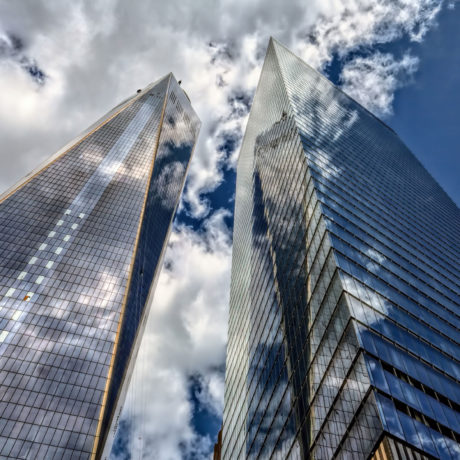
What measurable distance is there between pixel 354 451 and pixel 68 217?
286 ft

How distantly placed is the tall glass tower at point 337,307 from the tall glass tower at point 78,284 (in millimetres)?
22608

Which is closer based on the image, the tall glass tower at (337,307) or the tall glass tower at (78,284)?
the tall glass tower at (337,307)

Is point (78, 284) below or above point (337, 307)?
above

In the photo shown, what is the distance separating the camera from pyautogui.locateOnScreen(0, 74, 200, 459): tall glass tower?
59406 millimetres

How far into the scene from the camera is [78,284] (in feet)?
260

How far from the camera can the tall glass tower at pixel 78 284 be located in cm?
5941

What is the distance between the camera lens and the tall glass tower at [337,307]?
25.4m

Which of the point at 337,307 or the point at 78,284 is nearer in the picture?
the point at 337,307

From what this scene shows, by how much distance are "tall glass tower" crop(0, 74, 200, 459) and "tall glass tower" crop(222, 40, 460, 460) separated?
22.6 metres

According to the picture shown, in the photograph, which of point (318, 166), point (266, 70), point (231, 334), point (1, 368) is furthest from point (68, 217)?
point (266, 70)

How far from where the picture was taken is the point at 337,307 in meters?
31.2

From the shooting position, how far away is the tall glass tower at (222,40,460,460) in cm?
2538

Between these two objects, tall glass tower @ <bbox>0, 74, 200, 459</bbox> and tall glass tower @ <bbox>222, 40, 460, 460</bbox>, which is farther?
tall glass tower @ <bbox>0, 74, 200, 459</bbox>

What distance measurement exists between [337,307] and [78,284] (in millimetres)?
62359
